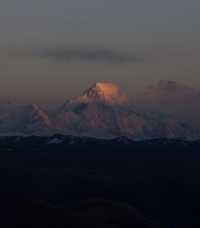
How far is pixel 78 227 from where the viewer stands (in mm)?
173875

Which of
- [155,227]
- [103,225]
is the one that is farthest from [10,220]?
[155,227]

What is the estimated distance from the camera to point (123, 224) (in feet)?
611

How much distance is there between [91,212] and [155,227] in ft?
46.7

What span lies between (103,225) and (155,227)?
1496 centimetres

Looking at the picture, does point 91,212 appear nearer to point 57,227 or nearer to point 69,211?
point 69,211

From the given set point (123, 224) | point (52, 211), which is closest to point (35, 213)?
point (52, 211)

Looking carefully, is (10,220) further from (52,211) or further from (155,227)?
(155,227)

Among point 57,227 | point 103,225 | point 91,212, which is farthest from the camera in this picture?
point 91,212

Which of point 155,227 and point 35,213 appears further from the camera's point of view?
point 155,227

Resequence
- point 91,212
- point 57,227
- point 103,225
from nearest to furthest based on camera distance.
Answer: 1. point 57,227
2. point 103,225
3. point 91,212

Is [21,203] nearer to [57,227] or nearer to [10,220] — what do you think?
[10,220]

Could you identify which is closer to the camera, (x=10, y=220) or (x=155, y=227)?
(x=10, y=220)

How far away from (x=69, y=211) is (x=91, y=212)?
9.00 metres

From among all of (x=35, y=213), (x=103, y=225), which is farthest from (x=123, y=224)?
(x=35, y=213)
